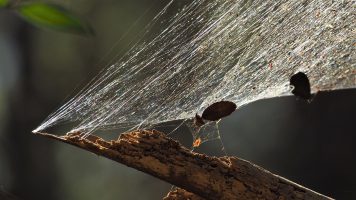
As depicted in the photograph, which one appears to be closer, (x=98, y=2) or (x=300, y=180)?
(x=300, y=180)

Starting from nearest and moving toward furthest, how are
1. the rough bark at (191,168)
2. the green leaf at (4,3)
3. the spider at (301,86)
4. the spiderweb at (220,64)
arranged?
the green leaf at (4,3)
the rough bark at (191,168)
the spider at (301,86)
the spiderweb at (220,64)

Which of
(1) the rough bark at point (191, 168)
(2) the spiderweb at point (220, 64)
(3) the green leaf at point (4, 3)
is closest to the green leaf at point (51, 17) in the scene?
(3) the green leaf at point (4, 3)

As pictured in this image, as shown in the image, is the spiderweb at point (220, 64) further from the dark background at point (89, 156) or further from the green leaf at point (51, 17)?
the dark background at point (89, 156)

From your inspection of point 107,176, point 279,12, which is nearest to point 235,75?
point 279,12

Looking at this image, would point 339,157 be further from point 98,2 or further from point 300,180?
point 98,2

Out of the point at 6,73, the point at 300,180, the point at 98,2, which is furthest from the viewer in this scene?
the point at 98,2

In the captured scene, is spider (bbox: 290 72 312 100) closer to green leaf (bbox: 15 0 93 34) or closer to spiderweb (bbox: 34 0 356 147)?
spiderweb (bbox: 34 0 356 147)
